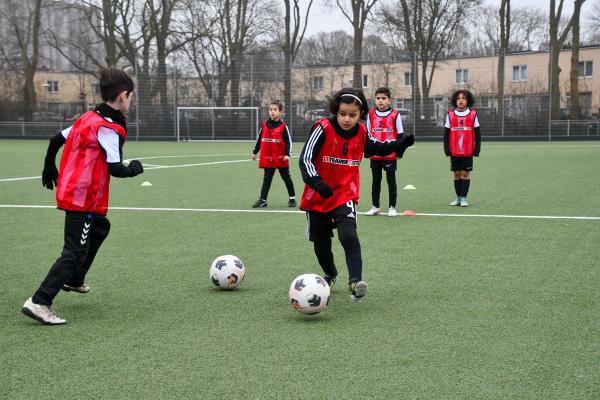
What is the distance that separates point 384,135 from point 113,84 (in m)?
6.52

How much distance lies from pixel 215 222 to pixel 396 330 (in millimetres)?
5135

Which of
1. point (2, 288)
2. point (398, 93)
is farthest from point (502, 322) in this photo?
point (398, 93)

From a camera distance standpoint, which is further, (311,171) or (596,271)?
(596,271)

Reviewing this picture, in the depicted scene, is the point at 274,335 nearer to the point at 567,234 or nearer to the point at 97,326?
the point at 97,326

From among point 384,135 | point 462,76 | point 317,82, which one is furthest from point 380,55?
point 384,135

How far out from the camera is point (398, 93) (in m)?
37.5

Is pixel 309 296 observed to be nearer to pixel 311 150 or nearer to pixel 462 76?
pixel 311 150

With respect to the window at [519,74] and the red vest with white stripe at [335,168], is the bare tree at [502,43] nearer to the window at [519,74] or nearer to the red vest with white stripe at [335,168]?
the window at [519,74]

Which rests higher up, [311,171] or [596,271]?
[311,171]

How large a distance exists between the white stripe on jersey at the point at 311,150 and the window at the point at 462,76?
3390cm

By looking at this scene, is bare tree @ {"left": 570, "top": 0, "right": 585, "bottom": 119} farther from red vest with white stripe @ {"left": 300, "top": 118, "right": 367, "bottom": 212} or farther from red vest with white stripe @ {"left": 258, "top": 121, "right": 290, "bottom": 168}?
red vest with white stripe @ {"left": 300, "top": 118, "right": 367, "bottom": 212}

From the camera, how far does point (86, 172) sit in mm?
4812

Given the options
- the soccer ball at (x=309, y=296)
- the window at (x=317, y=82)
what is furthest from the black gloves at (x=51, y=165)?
the window at (x=317, y=82)

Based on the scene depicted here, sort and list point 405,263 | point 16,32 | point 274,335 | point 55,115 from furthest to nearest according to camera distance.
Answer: point 16,32
point 55,115
point 405,263
point 274,335
